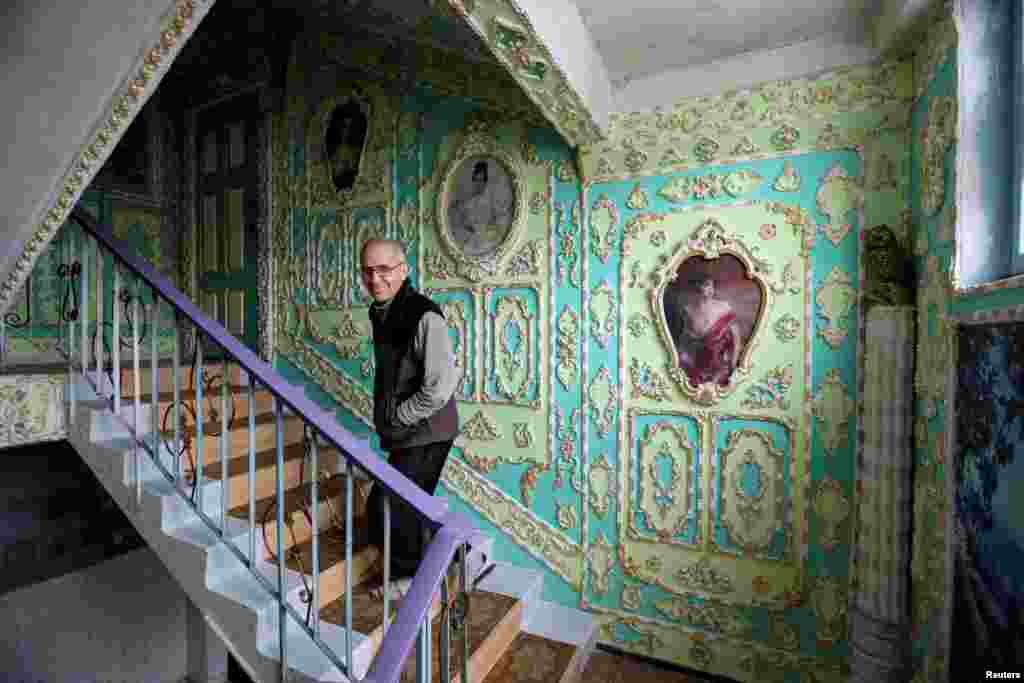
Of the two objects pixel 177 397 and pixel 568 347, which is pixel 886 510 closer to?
pixel 568 347

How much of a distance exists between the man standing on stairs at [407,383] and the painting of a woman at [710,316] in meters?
1.37

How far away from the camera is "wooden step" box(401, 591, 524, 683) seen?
206 centimetres

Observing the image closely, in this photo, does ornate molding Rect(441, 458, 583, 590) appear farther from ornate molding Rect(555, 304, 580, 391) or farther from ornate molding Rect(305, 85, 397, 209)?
ornate molding Rect(305, 85, 397, 209)

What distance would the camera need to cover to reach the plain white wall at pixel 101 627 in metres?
2.71

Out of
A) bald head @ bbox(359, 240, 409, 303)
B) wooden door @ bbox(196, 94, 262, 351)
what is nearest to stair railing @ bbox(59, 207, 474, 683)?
bald head @ bbox(359, 240, 409, 303)

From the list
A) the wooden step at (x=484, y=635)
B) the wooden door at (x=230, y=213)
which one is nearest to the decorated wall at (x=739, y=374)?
the wooden step at (x=484, y=635)

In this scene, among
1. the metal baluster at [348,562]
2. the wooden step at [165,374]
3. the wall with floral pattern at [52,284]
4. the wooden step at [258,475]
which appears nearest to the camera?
the metal baluster at [348,562]

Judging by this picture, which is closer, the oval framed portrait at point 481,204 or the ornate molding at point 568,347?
the ornate molding at point 568,347

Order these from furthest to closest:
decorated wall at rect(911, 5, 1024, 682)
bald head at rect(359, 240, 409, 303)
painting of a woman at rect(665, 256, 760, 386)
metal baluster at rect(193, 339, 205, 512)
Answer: painting of a woman at rect(665, 256, 760, 386) < bald head at rect(359, 240, 409, 303) < metal baluster at rect(193, 339, 205, 512) < decorated wall at rect(911, 5, 1024, 682)

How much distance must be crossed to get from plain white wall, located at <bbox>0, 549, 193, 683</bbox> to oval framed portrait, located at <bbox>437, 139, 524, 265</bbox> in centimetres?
328

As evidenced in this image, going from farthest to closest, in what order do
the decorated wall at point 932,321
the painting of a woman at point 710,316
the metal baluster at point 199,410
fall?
the painting of a woman at point 710,316 < the metal baluster at point 199,410 < the decorated wall at point 932,321

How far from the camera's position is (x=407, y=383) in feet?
6.88

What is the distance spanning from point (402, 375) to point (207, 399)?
1.74 metres

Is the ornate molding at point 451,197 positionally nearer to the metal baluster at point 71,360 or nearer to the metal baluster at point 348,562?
the metal baluster at point 348,562
